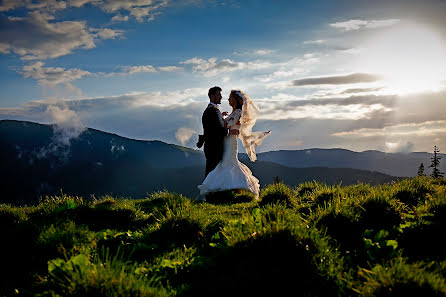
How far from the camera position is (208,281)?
15.0 feet

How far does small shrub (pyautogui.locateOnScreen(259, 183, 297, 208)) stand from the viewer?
10.6 metres

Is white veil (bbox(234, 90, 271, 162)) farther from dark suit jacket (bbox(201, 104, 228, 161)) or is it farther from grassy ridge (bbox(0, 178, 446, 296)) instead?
grassy ridge (bbox(0, 178, 446, 296))

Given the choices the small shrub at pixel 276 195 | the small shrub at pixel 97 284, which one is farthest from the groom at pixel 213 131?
the small shrub at pixel 97 284

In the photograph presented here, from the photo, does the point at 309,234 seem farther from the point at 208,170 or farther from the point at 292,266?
the point at 208,170

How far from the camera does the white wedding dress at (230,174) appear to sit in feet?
54.1

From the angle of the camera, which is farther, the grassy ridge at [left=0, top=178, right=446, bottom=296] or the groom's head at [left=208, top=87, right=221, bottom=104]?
the groom's head at [left=208, top=87, right=221, bottom=104]

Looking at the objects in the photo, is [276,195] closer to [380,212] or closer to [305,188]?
[305,188]

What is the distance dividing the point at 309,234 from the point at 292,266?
64 cm

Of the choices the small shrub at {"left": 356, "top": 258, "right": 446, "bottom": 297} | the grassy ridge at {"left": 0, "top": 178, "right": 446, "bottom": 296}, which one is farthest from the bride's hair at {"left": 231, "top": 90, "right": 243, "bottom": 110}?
the small shrub at {"left": 356, "top": 258, "right": 446, "bottom": 297}

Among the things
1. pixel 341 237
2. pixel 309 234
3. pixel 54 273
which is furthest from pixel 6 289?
pixel 341 237

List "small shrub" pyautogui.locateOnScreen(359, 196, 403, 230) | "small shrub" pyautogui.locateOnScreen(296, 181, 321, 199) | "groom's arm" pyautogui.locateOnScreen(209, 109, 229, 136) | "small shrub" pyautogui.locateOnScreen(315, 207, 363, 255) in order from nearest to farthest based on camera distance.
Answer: "small shrub" pyautogui.locateOnScreen(315, 207, 363, 255) < "small shrub" pyautogui.locateOnScreen(359, 196, 403, 230) < "small shrub" pyautogui.locateOnScreen(296, 181, 321, 199) < "groom's arm" pyautogui.locateOnScreen(209, 109, 229, 136)

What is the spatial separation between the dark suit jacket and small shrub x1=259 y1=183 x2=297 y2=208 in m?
6.35

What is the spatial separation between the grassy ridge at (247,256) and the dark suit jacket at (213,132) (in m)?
9.79

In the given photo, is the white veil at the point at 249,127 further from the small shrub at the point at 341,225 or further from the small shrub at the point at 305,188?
the small shrub at the point at 341,225
